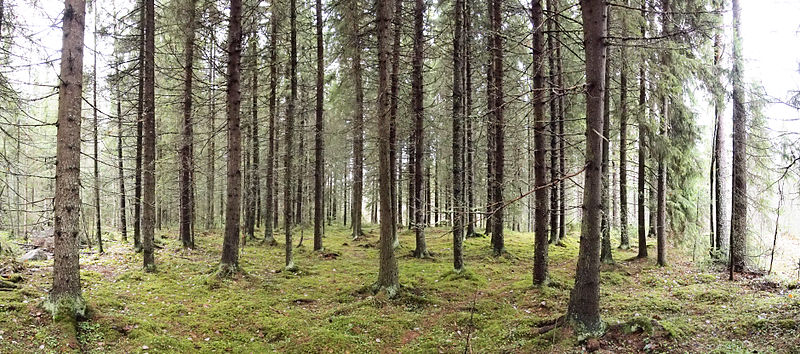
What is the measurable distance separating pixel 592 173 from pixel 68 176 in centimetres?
810

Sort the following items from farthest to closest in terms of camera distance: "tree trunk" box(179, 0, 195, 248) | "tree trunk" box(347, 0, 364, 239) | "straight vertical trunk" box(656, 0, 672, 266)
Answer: "straight vertical trunk" box(656, 0, 672, 266)
"tree trunk" box(179, 0, 195, 248)
"tree trunk" box(347, 0, 364, 239)

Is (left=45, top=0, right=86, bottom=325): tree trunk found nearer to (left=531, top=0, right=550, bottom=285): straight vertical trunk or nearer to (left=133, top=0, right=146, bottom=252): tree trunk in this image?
(left=133, top=0, right=146, bottom=252): tree trunk

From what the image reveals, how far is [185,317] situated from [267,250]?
8.38 meters

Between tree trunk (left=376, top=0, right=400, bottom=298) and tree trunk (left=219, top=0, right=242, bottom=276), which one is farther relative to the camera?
tree trunk (left=219, top=0, right=242, bottom=276)

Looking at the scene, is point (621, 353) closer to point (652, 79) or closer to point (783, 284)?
point (783, 284)

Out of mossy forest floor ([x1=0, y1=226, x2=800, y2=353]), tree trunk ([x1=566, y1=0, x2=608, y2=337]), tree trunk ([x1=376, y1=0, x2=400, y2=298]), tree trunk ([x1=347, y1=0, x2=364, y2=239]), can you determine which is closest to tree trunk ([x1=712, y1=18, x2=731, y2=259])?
mossy forest floor ([x1=0, y1=226, x2=800, y2=353])

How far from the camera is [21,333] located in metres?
5.41

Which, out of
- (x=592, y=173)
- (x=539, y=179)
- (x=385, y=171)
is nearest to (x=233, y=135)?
(x=385, y=171)

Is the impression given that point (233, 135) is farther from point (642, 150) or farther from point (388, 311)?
point (642, 150)

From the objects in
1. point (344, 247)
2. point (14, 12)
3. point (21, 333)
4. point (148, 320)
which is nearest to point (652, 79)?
point (344, 247)

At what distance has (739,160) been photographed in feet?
34.2

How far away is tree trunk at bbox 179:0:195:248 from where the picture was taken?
11070 millimetres

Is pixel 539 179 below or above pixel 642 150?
below

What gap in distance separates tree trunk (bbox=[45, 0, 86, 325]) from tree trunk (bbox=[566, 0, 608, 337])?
7898mm
